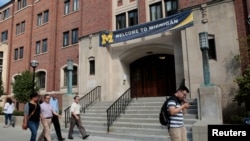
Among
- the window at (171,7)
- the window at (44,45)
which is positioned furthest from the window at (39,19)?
the window at (171,7)

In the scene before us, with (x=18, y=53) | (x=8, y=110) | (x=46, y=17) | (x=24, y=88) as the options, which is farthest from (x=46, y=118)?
(x=18, y=53)

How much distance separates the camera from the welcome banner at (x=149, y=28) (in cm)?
1268

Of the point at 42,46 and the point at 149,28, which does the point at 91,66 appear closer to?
the point at 149,28

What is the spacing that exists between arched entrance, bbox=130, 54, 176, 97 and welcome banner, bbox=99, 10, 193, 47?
245 centimetres

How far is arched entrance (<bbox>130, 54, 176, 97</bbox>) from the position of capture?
1536cm

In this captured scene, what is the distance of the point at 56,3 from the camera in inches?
894

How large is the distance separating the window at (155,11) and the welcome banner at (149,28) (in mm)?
1498

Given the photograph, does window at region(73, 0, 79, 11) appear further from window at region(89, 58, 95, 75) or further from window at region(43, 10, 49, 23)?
window at region(89, 58, 95, 75)

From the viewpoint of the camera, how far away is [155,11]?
15445 mm

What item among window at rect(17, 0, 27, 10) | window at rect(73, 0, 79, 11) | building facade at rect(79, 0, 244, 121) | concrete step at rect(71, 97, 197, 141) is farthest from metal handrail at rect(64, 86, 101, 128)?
window at rect(17, 0, 27, 10)

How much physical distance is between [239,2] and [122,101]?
24.7 ft

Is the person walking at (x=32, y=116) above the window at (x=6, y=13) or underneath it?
underneath

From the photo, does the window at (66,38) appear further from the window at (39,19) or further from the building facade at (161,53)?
the window at (39,19)

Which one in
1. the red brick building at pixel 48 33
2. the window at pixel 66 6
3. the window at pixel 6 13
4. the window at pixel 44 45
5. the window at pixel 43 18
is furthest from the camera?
the window at pixel 6 13
